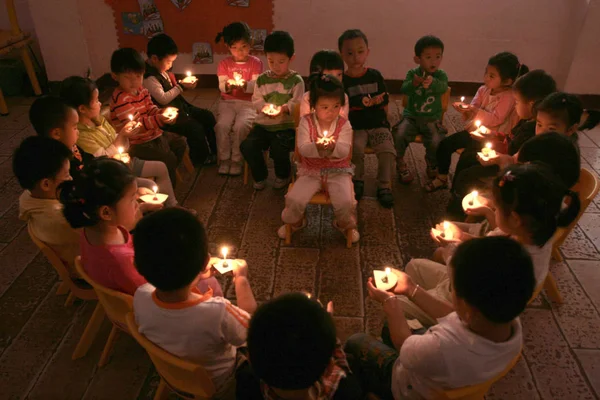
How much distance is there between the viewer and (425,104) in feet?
12.2

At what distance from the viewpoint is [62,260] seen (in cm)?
231

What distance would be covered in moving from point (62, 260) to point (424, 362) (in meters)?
1.82

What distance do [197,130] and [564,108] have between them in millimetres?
2719

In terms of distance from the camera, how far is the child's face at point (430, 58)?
361cm

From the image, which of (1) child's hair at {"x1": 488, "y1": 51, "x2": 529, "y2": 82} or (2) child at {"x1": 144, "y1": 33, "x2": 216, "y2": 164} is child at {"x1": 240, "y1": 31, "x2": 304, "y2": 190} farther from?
(1) child's hair at {"x1": 488, "y1": 51, "x2": 529, "y2": 82}

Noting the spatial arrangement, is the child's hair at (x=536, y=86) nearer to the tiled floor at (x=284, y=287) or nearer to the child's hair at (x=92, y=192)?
the tiled floor at (x=284, y=287)

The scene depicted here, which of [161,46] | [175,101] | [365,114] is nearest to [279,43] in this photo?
[365,114]

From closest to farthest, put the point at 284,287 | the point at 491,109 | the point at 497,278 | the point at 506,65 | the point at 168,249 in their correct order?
the point at 497,278 → the point at 168,249 → the point at 284,287 → the point at 506,65 → the point at 491,109

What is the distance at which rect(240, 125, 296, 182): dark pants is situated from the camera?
11.8ft

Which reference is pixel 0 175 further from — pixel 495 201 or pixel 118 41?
pixel 495 201

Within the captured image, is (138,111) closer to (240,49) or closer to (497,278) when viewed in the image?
(240,49)

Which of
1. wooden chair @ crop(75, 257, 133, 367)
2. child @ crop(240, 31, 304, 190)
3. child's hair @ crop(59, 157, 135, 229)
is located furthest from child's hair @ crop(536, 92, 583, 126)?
wooden chair @ crop(75, 257, 133, 367)

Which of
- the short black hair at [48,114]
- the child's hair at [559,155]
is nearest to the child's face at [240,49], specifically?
the short black hair at [48,114]

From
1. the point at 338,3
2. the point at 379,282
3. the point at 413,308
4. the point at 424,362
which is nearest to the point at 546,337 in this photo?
the point at 413,308
